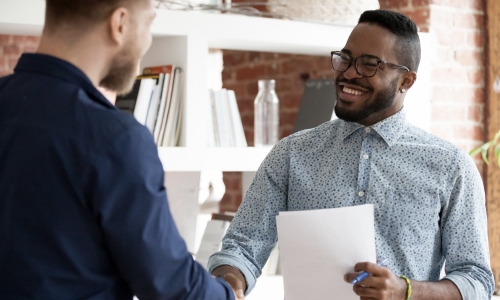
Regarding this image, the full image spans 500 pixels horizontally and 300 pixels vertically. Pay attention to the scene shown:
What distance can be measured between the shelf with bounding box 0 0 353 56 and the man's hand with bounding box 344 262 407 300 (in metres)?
1.30

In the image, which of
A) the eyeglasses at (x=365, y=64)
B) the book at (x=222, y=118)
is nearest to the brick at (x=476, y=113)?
the book at (x=222, y=118)

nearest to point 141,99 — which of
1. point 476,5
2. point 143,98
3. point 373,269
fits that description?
point 143,98

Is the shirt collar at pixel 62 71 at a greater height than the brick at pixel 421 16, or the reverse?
the shirt collar at pixel 62 71

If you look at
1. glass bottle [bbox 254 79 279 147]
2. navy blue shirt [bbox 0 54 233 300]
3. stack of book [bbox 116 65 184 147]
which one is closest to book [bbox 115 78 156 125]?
stack of book [bbox 116 65 184 147]

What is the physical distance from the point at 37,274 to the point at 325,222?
718 millimetres

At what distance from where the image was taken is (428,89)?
3010 mm

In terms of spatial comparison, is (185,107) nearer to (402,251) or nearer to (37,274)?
(402,251)

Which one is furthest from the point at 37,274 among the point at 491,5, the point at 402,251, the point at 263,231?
the point at 491,5

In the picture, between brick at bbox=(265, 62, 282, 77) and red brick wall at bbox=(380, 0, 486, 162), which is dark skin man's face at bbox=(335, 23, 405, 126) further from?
brick at bbox=(265, 62, 282, 77)

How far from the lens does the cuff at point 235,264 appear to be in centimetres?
173

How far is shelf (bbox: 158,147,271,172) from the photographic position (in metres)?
2.51

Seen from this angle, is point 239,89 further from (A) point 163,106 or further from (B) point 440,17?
(A) point 163,106

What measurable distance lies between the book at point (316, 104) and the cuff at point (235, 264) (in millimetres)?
1362

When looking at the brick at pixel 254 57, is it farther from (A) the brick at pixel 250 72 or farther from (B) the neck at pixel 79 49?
(B) the neck at pixel 79 49
